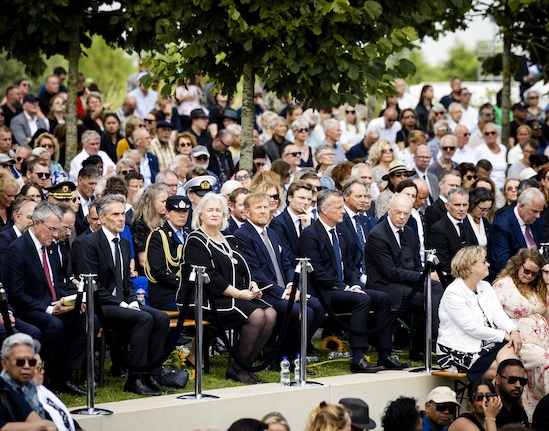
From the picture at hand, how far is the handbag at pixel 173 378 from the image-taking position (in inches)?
509

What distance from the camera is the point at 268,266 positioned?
14008 mm

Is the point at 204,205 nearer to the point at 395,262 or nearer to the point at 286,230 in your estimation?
the point at 286,230

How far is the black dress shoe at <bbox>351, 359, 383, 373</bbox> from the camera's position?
557 inches

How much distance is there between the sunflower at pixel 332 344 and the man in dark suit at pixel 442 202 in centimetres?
217

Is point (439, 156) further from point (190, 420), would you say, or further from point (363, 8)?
point (190, 420)

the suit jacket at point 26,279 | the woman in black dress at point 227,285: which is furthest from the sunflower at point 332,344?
the suit jacket at point 26,279

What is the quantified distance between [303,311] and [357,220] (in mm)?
2808

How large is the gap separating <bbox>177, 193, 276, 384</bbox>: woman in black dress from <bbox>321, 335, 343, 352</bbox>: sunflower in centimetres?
212

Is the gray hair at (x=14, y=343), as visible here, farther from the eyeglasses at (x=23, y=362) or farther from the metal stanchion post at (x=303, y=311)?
the metal stanchion post at (x=303, y=311)

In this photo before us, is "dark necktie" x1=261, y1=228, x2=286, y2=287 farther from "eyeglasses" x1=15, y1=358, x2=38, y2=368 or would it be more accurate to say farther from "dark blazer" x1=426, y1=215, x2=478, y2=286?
"eyeglasses" x1=15, y1=358, x2=38, y2=368

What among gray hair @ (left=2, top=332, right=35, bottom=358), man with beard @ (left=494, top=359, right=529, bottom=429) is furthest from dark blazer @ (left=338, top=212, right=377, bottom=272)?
gray hair @ (left=2, top=332, right=35, bottom=358)

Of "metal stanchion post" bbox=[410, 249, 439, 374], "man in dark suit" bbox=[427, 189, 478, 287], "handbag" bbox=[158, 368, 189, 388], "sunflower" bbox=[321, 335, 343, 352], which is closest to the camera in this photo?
"handbag" bbox=[158, 368, 189, 388]

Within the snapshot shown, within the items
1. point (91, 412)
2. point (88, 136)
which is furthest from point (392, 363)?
point (88, 136)

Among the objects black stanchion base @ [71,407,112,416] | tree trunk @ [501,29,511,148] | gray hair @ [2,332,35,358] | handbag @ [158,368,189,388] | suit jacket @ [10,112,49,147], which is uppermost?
tree trunk @ [501,29,511,148]
